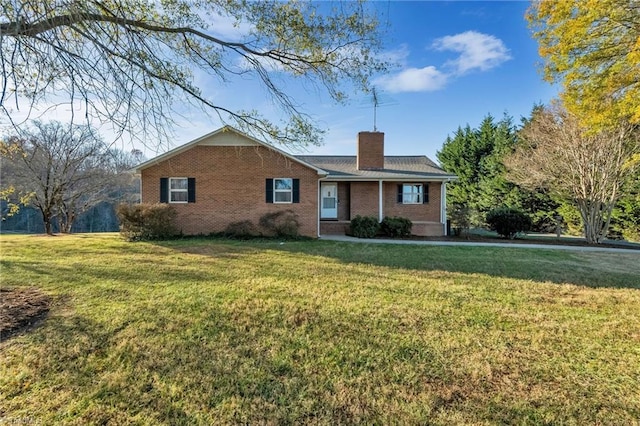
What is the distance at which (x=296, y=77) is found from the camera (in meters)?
6.30

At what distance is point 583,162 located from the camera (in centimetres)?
1485

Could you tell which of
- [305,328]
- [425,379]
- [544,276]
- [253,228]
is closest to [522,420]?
[425,379]

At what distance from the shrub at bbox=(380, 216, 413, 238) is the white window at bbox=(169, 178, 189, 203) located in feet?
30.4

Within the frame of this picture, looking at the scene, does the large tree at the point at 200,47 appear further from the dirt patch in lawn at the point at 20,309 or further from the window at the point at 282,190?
the window at the point at 282,190

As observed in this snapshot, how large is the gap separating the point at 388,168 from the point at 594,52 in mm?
11643

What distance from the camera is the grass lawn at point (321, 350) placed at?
105 inches

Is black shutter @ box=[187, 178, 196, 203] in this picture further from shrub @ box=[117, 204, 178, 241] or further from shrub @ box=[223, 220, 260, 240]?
shrub @ box=[223, 220, 260, 240]

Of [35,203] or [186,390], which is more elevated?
[35,203]

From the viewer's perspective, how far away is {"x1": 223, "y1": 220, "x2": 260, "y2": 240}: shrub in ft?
46.8

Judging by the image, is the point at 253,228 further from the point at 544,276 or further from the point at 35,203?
the point at 35,203

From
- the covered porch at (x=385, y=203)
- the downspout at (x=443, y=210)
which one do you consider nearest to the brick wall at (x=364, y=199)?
the covered porch at (x=385, y=203)

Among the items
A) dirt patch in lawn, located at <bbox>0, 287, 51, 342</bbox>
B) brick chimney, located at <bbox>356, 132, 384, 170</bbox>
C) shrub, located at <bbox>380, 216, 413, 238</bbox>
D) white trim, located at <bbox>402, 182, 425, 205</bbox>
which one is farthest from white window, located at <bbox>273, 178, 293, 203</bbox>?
dirt patch in lawn, located at <bbox>0, 287, 51, 342</bbox>

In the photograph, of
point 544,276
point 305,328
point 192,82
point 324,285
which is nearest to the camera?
point 305,328

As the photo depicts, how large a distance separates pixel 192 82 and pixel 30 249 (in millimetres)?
9182
